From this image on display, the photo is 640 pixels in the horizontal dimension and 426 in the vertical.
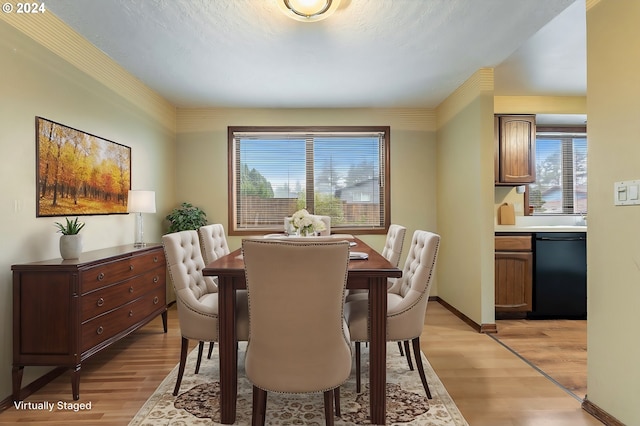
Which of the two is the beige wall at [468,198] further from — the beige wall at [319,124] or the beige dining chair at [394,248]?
the beige dining chair at [394,248]

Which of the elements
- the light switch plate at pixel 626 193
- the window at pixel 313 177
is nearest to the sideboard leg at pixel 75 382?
the window at pixel 313 177

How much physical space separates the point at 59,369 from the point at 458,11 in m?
3.82

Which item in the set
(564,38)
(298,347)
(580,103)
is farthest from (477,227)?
(298,347)

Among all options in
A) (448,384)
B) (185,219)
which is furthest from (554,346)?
(185,219)

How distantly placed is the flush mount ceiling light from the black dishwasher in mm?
3211

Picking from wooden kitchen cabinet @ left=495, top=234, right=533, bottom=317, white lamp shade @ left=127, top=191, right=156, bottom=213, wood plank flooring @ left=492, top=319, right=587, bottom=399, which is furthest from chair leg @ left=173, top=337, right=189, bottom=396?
wooden kitchen cabinet @ left=495, top=234, right=533, bottom=317

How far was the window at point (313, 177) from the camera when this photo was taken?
16.4 ft

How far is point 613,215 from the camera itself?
1971mm

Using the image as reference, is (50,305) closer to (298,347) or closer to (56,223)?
(56,223)

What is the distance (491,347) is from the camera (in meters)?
3.18

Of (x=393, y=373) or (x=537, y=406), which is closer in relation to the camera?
(x=537, y=406)

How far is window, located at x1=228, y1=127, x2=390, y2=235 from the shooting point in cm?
500

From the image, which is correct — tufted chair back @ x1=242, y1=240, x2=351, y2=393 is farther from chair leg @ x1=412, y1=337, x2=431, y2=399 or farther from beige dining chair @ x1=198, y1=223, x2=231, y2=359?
beige dining chair @ x1=198, y1=223, x2=231, y2=359

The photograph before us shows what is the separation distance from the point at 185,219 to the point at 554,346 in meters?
4.04
